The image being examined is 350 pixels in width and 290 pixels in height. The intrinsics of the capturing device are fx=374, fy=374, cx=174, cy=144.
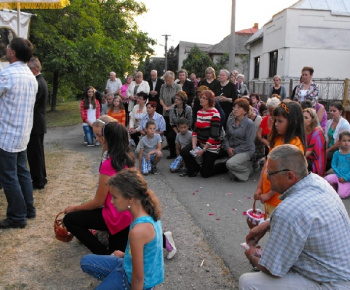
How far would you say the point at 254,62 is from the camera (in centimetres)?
2778

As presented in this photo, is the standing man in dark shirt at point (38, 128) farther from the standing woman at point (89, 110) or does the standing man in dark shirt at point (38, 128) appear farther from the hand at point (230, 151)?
the standing woman at point (89, 110)

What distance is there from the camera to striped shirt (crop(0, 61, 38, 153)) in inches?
170

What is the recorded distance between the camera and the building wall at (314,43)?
1905cm

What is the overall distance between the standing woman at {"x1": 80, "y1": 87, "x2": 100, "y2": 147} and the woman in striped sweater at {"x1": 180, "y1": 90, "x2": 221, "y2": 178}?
13.4 ft

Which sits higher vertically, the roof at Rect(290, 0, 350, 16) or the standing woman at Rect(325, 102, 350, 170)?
the roof at Rect(290, 0, 350, 16)

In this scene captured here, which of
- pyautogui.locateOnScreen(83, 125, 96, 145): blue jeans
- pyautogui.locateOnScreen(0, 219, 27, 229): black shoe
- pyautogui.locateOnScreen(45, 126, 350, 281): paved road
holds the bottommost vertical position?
pyautogui.locateOnScreen(45, 126, 350, 281): paved road

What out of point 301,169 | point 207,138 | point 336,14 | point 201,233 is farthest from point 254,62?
point 301,169

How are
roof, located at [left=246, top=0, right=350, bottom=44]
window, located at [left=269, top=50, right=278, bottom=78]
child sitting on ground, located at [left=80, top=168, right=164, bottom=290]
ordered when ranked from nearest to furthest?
child sitting on ground, located at [left=80, top=168, right=164, bottom=290], roof, located at [left=246, top=0, right=350, bottom=44], window, located at [left=269, top=50, right=278, bottom=78]

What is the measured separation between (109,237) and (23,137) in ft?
5.56

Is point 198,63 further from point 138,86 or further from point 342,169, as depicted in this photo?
point 342,169

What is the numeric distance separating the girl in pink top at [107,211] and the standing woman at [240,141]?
3637 millimetres

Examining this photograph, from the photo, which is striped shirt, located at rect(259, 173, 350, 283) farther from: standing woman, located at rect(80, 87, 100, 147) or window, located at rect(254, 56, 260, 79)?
window, located at rect(254, 56, 260, 79)

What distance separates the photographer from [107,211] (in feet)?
11.8

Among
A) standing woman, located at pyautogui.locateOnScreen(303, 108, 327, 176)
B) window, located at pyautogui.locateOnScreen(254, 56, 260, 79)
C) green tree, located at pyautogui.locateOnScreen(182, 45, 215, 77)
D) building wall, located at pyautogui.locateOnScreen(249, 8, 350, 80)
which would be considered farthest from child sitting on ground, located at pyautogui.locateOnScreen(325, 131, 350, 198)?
green tree, located at pyautogui.locateOnScreen(182, 45, 215, 77)
